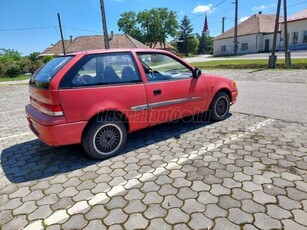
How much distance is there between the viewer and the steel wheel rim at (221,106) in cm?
511

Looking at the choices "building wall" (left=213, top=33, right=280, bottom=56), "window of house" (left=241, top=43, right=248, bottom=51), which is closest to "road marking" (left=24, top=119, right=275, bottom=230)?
"building wall" (left=213, top=33, right=280, bottom=56)

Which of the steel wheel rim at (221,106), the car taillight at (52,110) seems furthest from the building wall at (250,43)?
the car taillight at (52,110)

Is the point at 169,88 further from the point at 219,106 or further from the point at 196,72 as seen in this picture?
the point at 219,106

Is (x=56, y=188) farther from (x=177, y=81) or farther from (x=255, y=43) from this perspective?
(x=255, y=43)

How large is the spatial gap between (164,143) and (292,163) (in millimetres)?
1961

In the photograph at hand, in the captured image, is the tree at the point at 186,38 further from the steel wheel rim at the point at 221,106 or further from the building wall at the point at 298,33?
the steel wheel rim at the point at 221,106

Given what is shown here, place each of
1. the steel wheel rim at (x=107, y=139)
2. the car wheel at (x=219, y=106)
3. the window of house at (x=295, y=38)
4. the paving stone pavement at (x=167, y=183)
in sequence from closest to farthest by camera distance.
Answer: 1. the paving stone pavement at (x=167, y=183)
2. the steel wheel rim at (x=107, y=139)
3. the car wheel at (x=219, y=106)
4. the window of house at (x=295, y=38)

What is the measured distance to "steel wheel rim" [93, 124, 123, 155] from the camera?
3551 mm

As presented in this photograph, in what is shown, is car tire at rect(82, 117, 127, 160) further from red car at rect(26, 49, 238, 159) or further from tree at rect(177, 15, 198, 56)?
tree at rect(177, 15, 198, 56)

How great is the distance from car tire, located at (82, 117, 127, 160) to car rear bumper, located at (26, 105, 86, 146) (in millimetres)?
143

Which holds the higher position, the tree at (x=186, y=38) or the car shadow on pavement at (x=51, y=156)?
the tree at (x=186, y=38)

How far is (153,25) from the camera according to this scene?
65688 mm

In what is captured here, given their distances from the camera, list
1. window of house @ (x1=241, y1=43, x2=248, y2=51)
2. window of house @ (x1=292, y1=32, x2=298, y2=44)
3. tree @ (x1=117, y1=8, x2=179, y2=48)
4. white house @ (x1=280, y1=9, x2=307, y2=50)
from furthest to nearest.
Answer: tree @ (x1=117, y1=8, x2=179, y2=48) → window of house @ (x1=241, y1=43, x2=248, y2=51) → window of house @ (x1=292, y1=32, x2=298, y2=44) → white house @ (x1=280, y1=9, x2=307, y2=50)

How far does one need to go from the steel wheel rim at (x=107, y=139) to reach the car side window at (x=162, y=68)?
1.04m
